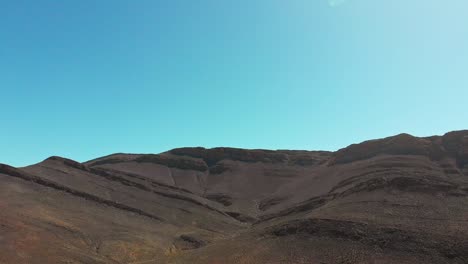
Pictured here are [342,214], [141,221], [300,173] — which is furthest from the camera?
[300,173]

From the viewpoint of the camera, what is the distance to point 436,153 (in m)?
110

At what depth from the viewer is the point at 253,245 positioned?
2109 inches

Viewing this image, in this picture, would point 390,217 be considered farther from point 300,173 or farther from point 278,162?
point 278,162

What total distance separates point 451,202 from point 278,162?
116592 mm

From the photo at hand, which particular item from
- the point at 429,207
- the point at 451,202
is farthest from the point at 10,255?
the point at 451,202

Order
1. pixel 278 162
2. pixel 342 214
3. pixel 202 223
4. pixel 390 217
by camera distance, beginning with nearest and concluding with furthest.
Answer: pixel 390 217 < pixel 342 214 < pixel 202 223 < pixel 278 162

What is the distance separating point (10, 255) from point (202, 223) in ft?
155

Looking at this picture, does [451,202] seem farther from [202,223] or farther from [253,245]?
[202,223]

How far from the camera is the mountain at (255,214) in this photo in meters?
47.0

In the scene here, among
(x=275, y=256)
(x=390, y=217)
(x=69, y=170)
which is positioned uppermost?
(x=69, y=170)

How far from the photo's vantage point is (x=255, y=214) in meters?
109

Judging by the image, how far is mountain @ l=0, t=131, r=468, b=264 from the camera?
46969 millimetres

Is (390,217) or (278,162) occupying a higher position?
(278,162)

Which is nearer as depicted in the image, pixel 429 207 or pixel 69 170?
pixel 429 207
